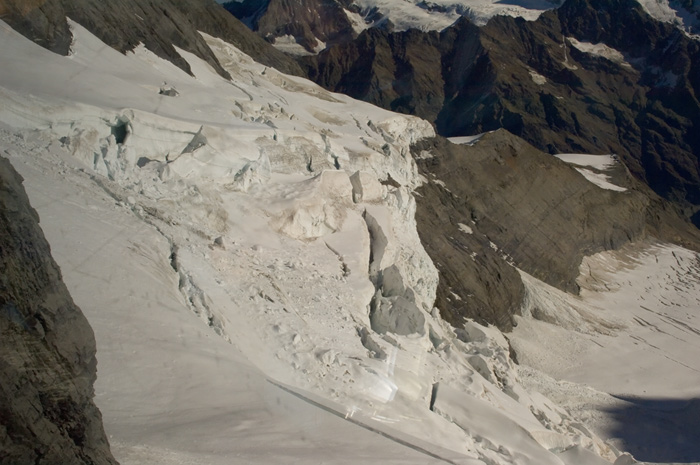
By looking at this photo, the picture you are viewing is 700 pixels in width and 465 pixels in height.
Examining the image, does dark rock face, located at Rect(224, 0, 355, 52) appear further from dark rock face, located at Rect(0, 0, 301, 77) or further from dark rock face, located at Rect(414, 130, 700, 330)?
dark rock face, located at Rect(414, 130, 700, 330)

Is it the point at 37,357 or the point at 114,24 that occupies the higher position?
the point at 114,24

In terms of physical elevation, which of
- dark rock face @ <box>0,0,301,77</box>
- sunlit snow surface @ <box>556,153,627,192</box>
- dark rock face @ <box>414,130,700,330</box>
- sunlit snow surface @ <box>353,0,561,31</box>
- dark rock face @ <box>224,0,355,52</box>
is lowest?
dark rock face @ <box>414,130,700,330</box>

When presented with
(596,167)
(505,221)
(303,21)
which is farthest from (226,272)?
(303,21)

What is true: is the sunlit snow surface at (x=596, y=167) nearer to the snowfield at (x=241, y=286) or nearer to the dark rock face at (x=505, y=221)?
the dark rock face at (x=505, y=221)

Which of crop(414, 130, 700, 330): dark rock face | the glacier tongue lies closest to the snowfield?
the glacier tongue

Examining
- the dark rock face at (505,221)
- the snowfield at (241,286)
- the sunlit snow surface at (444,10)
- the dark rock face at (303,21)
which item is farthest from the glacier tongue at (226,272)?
the sunlit snow surface at (444,10)

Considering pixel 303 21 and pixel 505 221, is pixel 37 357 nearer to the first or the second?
pixel 505 221
